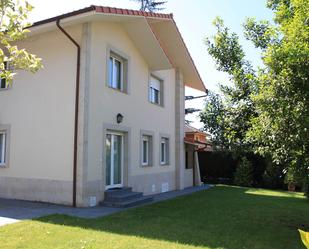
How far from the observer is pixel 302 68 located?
22.5 feet

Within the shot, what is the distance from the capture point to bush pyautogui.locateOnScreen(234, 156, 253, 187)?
2269 centimetres

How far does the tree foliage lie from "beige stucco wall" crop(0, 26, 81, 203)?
17.8ft

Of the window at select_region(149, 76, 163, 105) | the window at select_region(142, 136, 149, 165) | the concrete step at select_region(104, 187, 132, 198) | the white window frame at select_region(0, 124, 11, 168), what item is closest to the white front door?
the concrete step at select_region(104, 187, 132, 198)

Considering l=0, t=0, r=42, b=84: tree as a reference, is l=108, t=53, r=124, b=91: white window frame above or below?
above

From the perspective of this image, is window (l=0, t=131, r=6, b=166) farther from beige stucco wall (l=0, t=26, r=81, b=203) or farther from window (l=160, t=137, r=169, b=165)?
window (l=160, t=137, r=169, b=165)

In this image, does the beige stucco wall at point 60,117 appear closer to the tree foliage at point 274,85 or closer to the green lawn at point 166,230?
the green lawn at point 166,230

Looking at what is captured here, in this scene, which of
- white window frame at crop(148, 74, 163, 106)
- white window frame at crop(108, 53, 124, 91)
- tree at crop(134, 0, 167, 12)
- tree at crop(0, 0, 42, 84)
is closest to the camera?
tree at crop(0, 0, 42, 84)

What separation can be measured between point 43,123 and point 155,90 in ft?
22.9

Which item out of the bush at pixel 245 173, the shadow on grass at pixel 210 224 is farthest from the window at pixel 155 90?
the bush at pixel 245 173

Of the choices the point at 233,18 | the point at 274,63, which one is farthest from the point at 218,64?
the point at 274,63

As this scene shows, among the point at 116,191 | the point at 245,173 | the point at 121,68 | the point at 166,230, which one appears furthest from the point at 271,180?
the point at 166,230

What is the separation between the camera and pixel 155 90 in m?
17.8

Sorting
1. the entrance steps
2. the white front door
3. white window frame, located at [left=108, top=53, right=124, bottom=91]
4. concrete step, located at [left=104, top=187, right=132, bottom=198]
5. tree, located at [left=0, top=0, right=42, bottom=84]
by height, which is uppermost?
white window frame, located at [left=108, top=53, right=124, bottom=91]

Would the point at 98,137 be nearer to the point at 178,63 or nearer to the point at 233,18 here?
the point at 233,18
